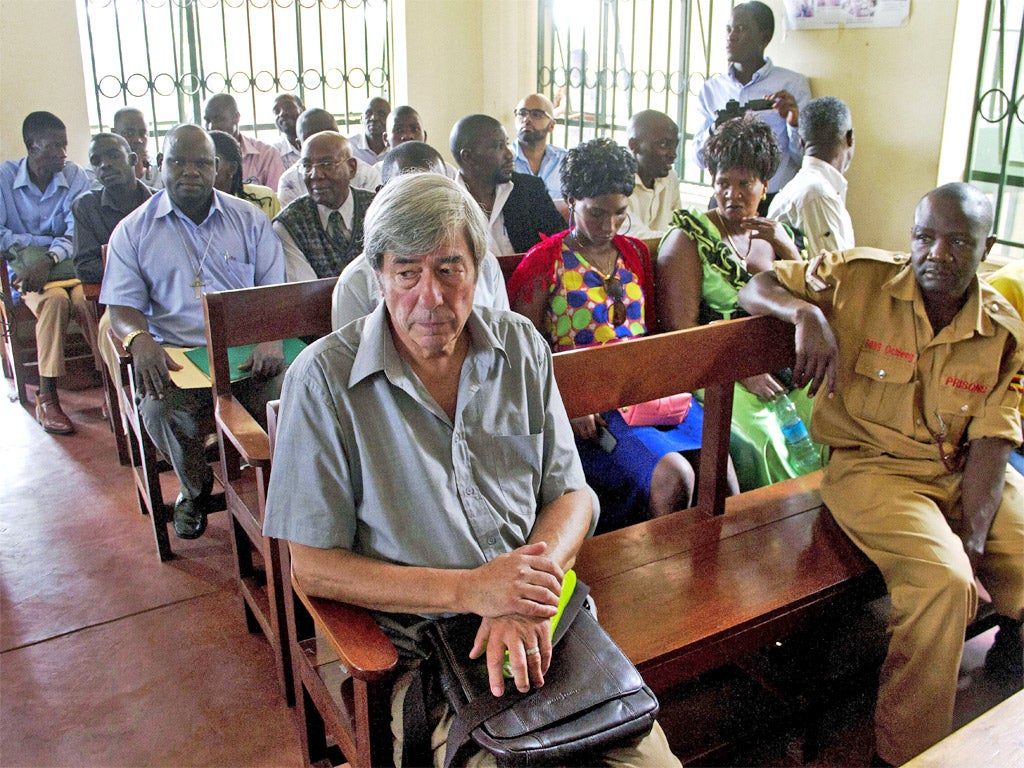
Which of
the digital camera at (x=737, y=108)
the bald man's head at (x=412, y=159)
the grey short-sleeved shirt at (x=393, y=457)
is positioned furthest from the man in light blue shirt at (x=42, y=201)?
the grey short-sleeved shirt at (x=393, y=457)

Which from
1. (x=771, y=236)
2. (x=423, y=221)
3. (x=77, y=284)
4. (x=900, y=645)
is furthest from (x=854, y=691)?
(x=77, y=284)

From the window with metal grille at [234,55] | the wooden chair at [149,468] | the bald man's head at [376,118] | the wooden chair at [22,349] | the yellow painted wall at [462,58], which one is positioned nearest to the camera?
the wooden chair at [149,468]

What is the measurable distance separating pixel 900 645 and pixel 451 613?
44.8 inches

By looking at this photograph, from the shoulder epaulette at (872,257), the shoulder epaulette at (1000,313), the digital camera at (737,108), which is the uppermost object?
the digital camera at (737,108)

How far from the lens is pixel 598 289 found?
8.90 ft

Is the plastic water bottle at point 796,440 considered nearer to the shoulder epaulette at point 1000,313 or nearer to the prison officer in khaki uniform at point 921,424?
the prison officer in khaki uniform at point 921,424

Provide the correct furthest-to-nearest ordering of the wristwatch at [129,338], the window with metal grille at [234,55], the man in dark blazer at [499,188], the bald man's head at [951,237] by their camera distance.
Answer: the window with metal grille at [234,55] → the man in dark blazer at [499,188] → the wristwatch at [129,338] → the bald man's head at [951,237]

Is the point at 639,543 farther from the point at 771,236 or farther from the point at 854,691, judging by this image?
the point at 771,236

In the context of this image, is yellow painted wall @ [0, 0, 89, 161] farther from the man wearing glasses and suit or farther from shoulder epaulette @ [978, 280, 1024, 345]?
shoulder epaulette @ [978, 280, 1024, 345]

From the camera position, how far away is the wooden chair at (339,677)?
145cm

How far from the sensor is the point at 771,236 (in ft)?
9.25

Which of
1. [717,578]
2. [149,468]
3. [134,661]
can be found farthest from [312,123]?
[717,578]

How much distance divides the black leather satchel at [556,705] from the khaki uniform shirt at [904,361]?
3.78ft

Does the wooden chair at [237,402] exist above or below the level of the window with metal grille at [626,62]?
below
